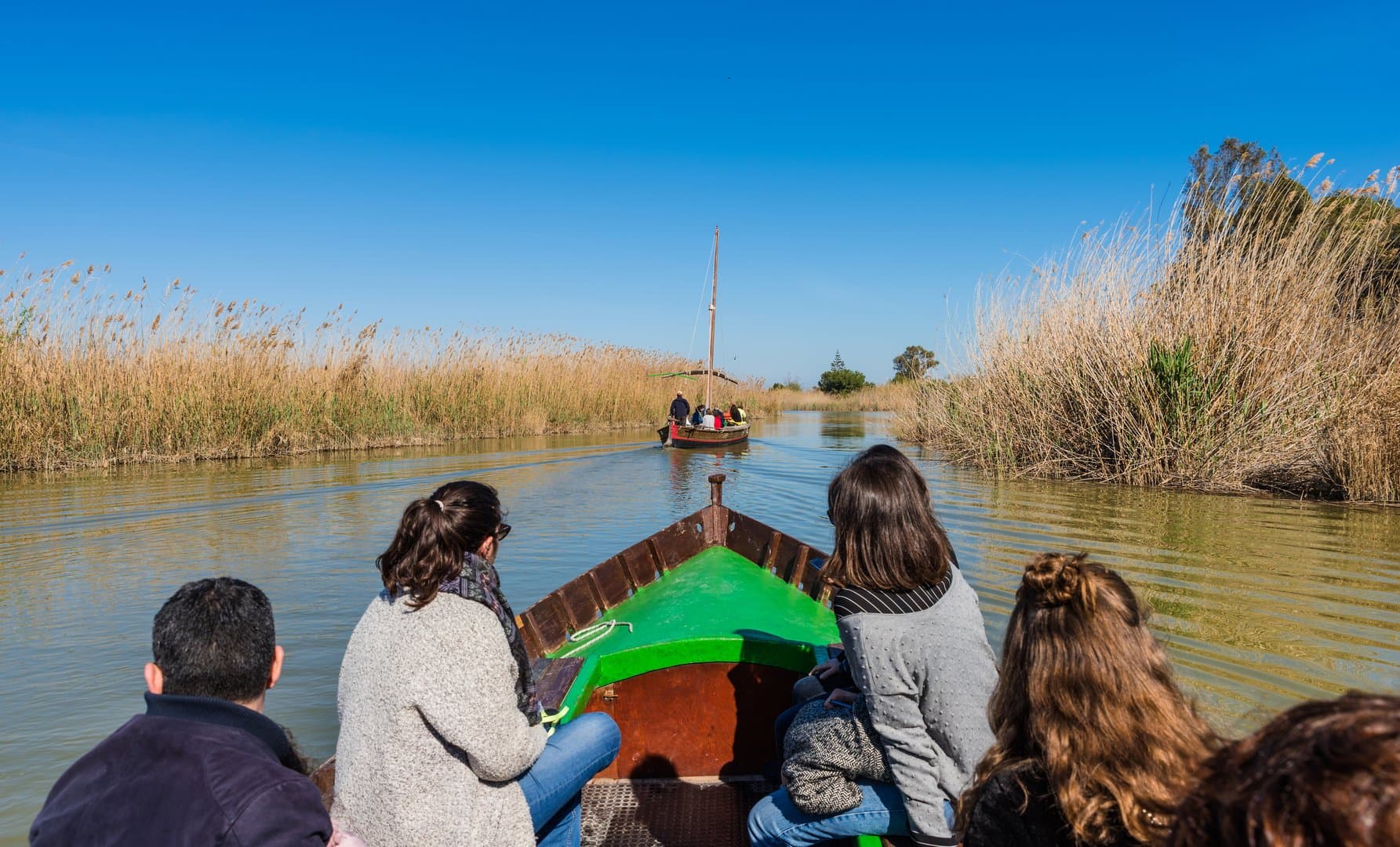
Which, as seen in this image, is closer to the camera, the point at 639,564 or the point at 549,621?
the point at 549,621

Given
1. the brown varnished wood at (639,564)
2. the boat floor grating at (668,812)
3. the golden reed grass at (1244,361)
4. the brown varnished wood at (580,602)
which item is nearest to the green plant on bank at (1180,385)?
the golden reed grass at (1244,361)

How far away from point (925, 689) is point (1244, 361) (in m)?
10.5

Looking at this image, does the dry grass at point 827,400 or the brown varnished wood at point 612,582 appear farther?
the dry grass at point 827,400

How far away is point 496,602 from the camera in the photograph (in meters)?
2.26

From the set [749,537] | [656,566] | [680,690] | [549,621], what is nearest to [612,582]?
[656,566]

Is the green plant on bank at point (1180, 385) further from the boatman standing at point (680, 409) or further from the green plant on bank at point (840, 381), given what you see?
the green plant on bank at point (840, 381)

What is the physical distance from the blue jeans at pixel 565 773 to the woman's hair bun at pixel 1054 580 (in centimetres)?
158

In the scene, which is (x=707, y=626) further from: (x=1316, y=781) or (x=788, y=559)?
(x=1316, y=781)

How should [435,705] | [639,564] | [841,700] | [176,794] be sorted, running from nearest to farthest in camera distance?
[176,794]
[435,705]
[841,700]
[639,564]

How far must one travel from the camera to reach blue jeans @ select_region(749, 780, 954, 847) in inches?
88.8

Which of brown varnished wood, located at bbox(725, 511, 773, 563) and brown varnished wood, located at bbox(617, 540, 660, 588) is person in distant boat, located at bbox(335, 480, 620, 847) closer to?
brown varnished wood, located at bbox(617, 540, 660, 588)

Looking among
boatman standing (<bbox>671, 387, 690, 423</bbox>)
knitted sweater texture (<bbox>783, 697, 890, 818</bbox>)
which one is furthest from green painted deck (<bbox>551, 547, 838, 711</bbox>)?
boatman standing (<bbox>671, 387, 690, 423</bbox>)

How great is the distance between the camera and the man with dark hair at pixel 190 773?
138cm

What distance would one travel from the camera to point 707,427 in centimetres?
2242
